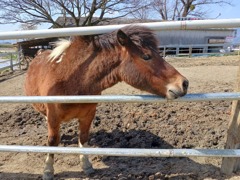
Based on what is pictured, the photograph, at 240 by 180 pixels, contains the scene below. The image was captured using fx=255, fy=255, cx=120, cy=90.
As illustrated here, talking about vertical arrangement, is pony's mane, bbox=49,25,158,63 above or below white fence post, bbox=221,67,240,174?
above

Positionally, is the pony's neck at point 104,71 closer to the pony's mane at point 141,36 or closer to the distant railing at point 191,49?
the pony's mane at point 141,36

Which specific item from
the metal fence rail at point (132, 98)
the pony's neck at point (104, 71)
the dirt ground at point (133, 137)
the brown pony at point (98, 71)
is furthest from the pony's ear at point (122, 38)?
the dirt ground at point (133, 137)

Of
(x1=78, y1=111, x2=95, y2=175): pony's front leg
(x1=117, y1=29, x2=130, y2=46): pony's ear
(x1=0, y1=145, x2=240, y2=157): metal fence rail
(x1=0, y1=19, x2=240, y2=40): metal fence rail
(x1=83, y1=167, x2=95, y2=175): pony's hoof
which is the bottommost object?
(x1=83, y1=167, x2=95, y2=175): pony's hoof

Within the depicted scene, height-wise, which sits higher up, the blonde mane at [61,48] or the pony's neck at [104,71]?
the blonde mane at [61,48]

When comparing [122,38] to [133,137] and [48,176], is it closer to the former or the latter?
[48,176]

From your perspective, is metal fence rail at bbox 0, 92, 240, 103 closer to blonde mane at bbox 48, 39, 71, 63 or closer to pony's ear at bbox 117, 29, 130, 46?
pony's ear at bbox 117, 29, 130, 46

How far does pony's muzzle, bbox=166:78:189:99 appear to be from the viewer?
2.05 meters

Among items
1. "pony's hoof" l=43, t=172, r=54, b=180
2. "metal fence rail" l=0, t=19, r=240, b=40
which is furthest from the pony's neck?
"pony's hoof" l=43, t=172, r=54, b=180

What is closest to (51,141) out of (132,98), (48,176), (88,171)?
(48,176)

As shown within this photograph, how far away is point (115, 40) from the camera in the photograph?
253 cm

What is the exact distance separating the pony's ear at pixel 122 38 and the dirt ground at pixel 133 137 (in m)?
1.53

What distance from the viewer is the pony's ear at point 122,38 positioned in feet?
7.45

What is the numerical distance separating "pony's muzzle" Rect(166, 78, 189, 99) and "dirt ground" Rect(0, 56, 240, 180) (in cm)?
120

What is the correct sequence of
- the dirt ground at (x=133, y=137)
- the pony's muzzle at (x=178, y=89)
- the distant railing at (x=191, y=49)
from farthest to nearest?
the distant railing at (x=191, y=49) → the dirt ground at (x=133, y=137) → the pony's muzzle at (x=178, y=89)
